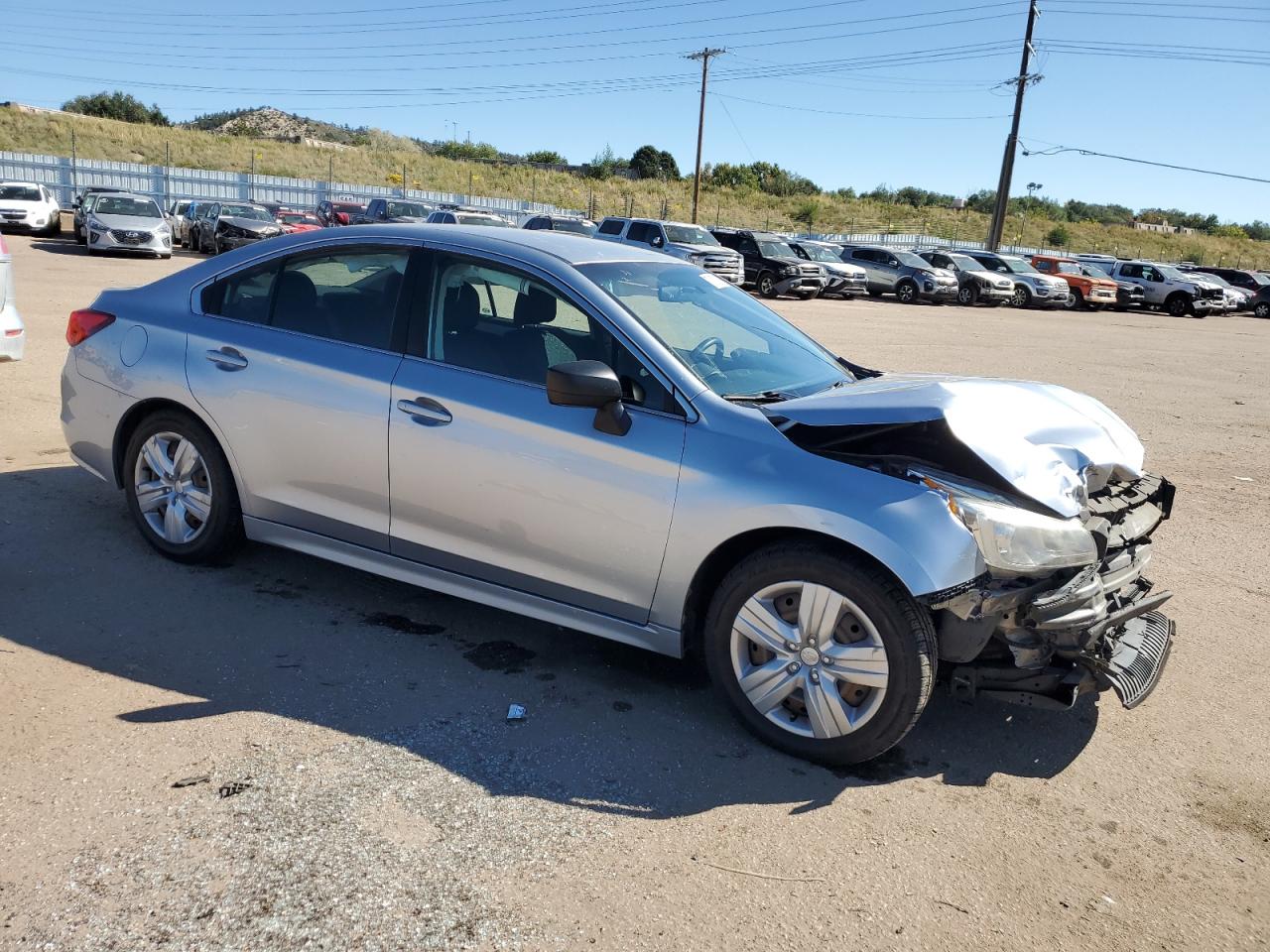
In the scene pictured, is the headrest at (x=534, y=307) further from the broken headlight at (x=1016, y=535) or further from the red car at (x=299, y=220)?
the red car at (x=299, y=220)

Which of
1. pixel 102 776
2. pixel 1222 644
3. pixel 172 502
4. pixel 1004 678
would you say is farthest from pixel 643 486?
pixel 1222 644

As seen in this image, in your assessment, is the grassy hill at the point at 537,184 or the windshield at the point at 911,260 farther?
the grassy hill at the point at 537,184

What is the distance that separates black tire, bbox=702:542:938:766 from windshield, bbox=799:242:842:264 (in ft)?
96.9

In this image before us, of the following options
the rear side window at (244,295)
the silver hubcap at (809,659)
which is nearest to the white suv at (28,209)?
the rear side window at (244,295)

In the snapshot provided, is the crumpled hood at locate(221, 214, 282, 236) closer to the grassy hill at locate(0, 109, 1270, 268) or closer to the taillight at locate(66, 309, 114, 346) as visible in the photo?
the taillight at locate(66, 309, 114, 346)

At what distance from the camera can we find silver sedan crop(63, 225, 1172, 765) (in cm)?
345

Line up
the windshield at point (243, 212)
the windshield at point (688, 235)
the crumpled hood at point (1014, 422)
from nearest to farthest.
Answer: the crumpled hood at point (1014, 422), the windshield at point (688, 235), the windshield at point (243, 212)

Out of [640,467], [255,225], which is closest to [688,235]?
[255,225]

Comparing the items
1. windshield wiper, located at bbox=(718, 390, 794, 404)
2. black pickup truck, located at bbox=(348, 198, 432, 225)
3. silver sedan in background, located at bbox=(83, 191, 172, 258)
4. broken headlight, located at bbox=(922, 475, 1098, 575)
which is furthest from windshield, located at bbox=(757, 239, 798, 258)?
broken headlight, located at bbox=(922, 475, 1098, 575)

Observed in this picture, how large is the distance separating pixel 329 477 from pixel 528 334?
1062 mm

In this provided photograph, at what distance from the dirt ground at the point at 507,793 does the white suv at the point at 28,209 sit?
28723 mm

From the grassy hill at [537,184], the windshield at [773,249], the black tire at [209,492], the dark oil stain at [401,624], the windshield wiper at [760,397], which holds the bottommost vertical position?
the dark oil stain at [401,624]

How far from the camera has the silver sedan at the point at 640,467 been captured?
345cm

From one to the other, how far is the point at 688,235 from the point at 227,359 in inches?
977
